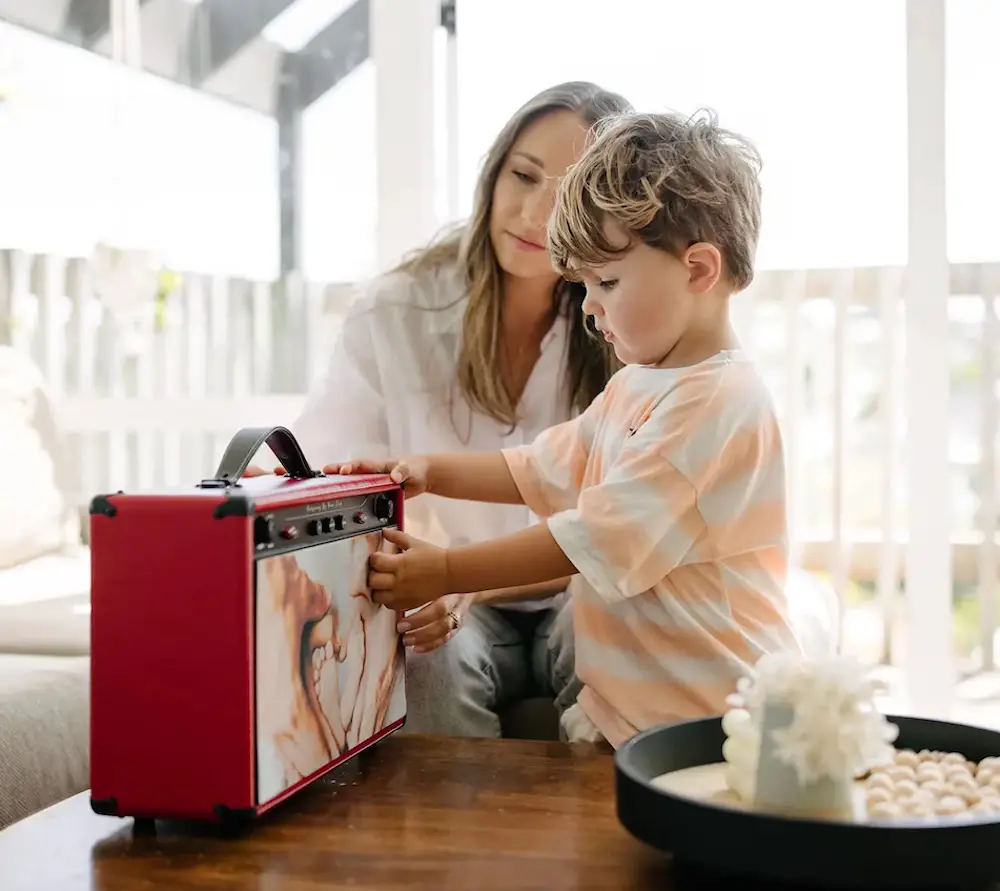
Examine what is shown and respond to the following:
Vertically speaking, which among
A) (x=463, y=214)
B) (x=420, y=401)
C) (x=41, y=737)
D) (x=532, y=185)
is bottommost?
(x=41, y=737)

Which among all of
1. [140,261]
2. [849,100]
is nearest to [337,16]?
[140,261]

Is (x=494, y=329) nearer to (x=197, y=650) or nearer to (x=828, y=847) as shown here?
(x=197, y=650)

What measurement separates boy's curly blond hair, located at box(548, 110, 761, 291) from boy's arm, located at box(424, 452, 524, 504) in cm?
25

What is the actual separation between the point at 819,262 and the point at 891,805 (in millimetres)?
1573

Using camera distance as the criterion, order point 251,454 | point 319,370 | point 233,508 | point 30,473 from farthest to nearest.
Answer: point 319,370 < point 30,473 < point 251,454 < point 233,508

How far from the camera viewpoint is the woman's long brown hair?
1.55 metres

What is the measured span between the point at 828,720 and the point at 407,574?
47 cm

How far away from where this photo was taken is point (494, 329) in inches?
62.1

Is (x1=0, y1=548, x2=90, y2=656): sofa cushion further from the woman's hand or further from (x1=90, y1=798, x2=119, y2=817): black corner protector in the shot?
(x1=90, y1=798, x2=119, y2=817): black corner protector

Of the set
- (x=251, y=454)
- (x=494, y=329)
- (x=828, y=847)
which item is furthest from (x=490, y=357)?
(x=828, y=847)

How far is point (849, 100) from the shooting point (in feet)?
7.01

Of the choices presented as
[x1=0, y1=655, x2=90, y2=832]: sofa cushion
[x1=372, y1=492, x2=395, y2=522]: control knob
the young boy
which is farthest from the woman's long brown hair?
[x1=0, y1=655, x2=90, y2=832]: sofa cushion

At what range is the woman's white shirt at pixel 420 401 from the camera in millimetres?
1610

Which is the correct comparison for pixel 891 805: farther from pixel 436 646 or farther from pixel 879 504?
pixel 879 504
